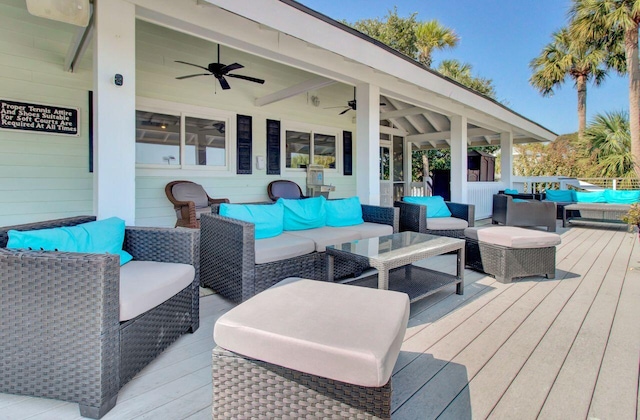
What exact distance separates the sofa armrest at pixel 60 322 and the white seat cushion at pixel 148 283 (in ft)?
0.38

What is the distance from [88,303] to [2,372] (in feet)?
1.77

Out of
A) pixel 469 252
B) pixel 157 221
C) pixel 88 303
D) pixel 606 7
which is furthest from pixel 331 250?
pixel 606 7

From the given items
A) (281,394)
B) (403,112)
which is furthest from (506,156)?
(281,394)

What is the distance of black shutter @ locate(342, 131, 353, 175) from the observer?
791 cm

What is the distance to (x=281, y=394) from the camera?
1258 millimetres

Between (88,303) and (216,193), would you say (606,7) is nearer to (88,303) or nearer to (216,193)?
(216,193)

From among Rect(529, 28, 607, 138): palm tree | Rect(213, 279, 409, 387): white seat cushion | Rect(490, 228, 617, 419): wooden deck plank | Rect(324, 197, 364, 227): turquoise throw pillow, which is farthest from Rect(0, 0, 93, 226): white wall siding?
Rect(529, 28, 607, 138): palm tree

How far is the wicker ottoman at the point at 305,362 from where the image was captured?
3.75 ft

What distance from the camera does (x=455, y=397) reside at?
1.62m

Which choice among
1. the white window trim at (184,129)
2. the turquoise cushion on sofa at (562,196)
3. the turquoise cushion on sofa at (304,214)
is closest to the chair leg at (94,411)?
the turquoise cushion on sofa at (304,214)

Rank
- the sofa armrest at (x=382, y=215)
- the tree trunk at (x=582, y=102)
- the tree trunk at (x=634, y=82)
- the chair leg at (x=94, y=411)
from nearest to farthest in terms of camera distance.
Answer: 1. the chair leg at (x=94, y=411)
2. the sofa armrest at (x=382, y=215)
3. the tree trunk at (x=634, y=82)
4. the tree trunk at (x=582, y=102)

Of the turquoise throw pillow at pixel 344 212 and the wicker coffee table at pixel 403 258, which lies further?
the turquoise throw pillow at pixel 344 212

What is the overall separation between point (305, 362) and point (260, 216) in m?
2.17

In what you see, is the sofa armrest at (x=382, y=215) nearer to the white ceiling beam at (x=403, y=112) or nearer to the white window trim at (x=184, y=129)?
the white window trim at (x=184, y=129)
